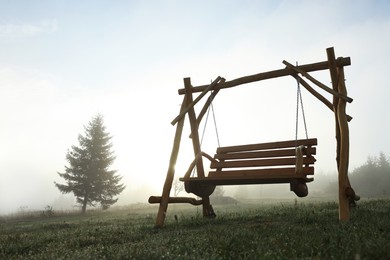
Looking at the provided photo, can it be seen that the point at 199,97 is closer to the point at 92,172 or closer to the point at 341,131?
the point at 341,131

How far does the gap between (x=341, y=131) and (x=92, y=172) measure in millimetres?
35952

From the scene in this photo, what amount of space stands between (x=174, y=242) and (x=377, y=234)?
270 centimetres

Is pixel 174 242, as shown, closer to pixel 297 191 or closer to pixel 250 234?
pixel 250 234

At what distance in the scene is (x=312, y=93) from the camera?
301 inches

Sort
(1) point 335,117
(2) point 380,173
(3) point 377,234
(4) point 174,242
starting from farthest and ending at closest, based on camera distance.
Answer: (2) point 380,173
(1) point 335,117
(4) point 174,242
(3) point 377,234

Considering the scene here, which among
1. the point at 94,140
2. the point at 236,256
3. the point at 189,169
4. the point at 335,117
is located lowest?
the point at 236,256

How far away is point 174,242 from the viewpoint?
4875 millimetres

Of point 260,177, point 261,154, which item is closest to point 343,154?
point 260,177

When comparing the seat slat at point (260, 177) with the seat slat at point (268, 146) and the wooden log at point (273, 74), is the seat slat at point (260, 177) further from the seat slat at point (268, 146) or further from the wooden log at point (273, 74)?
the wooden log at point (273, 74)

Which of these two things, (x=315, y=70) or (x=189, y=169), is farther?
(x=189, y=169)

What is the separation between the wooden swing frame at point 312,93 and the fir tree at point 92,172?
1272 inches

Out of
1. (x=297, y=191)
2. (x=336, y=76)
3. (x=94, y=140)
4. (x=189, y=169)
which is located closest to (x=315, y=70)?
(x=336, y=76)

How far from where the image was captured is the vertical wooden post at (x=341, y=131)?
19.6 ft

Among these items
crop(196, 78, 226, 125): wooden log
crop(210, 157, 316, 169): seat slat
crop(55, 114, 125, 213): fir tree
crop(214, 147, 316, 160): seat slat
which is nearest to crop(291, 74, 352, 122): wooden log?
crop(214, 147, 316, 160): seat slat
